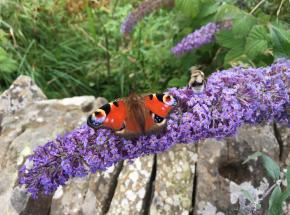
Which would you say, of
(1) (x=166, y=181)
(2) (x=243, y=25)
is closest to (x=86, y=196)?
(1) (x=166, y=181)

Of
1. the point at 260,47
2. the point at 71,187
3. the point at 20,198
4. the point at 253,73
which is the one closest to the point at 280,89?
the point at 253,73

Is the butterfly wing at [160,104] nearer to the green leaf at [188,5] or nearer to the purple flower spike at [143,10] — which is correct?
the green leaf at [188,5]

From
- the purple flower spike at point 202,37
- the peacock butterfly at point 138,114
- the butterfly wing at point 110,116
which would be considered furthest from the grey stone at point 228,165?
the butterfly wing at point 110,116

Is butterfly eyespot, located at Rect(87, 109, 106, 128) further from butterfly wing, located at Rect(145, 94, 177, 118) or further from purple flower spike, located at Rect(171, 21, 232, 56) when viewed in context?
purple flower spike, located at Rect(171, 21, 232, 56)

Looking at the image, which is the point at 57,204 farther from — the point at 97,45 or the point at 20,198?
the point at 97,45

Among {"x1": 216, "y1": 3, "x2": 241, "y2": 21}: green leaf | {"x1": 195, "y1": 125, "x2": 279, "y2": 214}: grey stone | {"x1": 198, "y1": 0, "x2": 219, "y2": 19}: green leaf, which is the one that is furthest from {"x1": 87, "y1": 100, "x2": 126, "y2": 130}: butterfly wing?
{"x1": 198, "y1": 0, "x2": 219, "y2": 19}: green leaf

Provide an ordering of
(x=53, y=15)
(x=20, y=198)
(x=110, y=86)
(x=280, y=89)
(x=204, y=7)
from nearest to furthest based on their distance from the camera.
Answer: (x=280, y=89) → (x=20, y=198) → (x=204, y=7) → (x=110, y=86) → (x=53, y=15)
